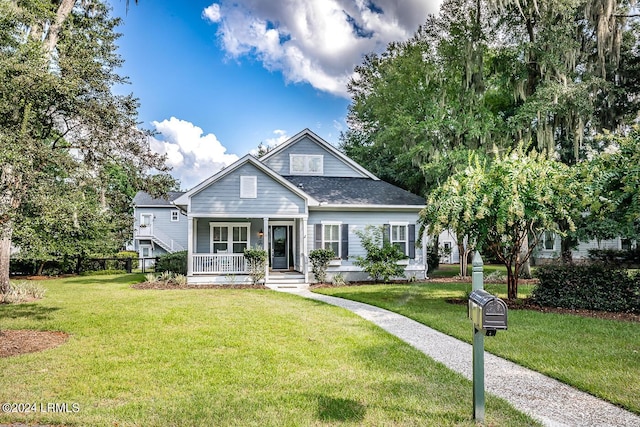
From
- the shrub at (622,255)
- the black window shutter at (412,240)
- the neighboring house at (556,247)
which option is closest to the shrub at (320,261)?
the black window shutter at (412,240)

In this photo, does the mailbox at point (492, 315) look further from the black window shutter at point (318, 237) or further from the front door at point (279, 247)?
the front door at point (279, 247)

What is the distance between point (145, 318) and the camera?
8.42 metres

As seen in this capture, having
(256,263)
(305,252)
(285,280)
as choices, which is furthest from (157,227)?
(305,252)

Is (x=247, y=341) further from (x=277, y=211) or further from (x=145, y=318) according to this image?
(x=277, y=211)

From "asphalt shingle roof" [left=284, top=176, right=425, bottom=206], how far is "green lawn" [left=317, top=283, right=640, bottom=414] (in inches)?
249

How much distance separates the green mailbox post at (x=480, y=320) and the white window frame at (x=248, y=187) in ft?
40.9

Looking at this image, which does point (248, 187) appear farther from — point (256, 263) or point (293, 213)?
point (256, 263)

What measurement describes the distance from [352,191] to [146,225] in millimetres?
20162

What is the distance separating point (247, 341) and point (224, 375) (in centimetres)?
164

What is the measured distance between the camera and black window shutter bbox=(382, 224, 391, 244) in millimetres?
16584

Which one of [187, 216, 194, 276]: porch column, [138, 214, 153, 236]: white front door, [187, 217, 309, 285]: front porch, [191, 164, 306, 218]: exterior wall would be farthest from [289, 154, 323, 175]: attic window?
[138, 214, 153, 236]: white front door

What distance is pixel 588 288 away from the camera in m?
9.75

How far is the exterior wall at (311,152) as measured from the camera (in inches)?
740

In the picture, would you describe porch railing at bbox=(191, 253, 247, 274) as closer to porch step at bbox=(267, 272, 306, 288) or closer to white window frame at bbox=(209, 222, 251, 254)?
porch step at bbox=(267, 272, 306, 288)
